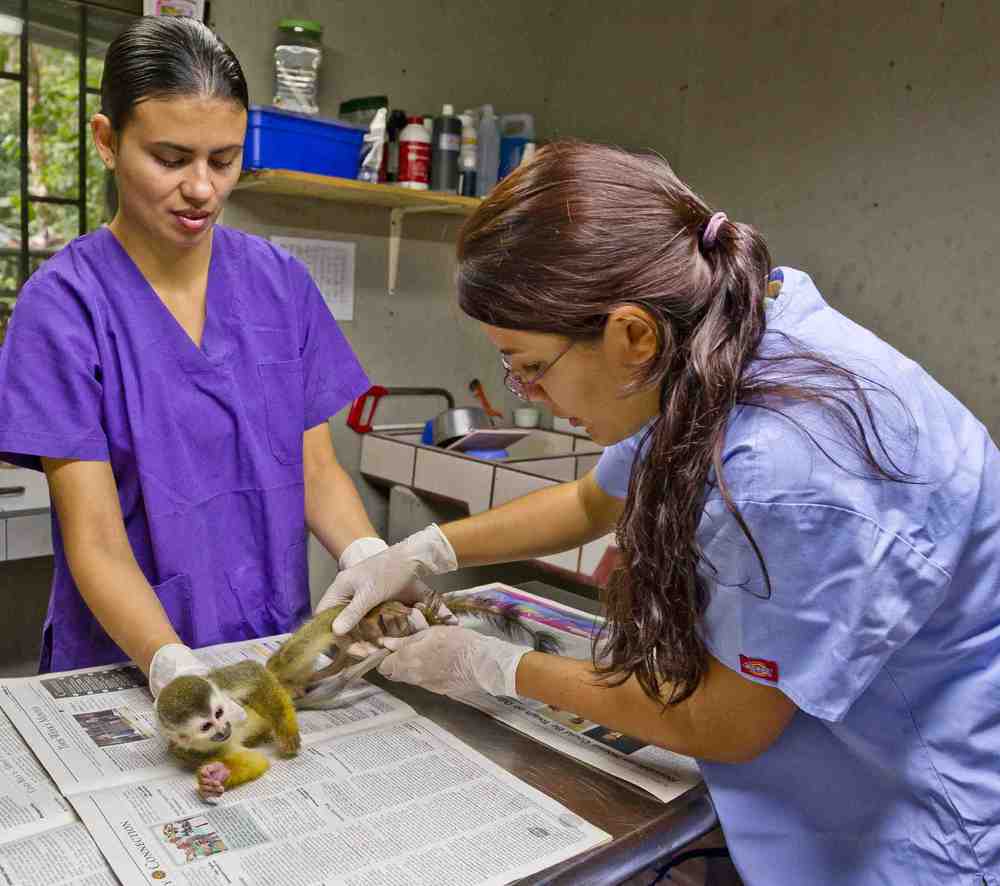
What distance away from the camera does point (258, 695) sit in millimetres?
1270

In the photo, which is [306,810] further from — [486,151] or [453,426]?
[486,151]

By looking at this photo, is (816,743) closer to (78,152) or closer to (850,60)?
(850,60)

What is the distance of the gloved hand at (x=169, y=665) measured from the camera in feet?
4.19

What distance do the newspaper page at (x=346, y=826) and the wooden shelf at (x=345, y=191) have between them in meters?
2.23

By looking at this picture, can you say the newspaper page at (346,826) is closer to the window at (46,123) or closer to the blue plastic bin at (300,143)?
the blue plastic bin at (300,143)

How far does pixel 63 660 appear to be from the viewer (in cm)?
156

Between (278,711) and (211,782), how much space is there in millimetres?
170

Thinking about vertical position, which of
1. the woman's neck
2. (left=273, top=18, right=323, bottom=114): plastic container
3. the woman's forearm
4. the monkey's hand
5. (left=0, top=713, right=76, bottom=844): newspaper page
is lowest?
(left=0, top=713, right=76, bottom=844): newspaper page

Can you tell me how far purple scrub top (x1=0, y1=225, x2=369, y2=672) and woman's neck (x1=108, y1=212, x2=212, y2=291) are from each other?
0.02 metres

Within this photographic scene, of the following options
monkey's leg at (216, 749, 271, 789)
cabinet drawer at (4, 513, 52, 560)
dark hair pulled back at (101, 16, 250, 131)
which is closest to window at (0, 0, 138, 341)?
cabinet drawer at (4, 513, 52, 560)

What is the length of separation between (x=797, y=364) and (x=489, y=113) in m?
2.96

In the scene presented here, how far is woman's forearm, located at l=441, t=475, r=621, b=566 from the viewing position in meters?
1.64

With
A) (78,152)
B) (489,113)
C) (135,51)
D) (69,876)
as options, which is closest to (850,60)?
(489,113)

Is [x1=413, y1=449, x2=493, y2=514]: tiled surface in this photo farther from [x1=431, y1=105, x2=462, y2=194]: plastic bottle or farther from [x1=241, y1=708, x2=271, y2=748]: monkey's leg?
[x1=241, y1=708, x2=271, y2=748]: monkey's leg
